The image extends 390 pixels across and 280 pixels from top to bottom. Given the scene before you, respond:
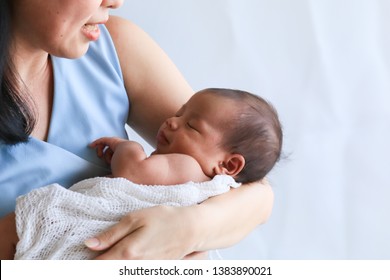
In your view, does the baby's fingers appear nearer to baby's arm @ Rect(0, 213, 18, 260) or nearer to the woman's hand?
the woman's hand

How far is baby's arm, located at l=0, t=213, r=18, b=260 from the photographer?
1346 mm

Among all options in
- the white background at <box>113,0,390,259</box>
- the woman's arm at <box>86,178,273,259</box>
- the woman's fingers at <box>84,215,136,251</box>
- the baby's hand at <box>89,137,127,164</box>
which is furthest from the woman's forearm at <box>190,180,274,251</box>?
the white background at <box>113,0,390,259</box>

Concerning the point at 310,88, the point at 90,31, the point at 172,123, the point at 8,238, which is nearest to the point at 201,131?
the point at 172,123

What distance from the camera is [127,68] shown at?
175cm

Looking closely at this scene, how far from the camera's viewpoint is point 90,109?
1.67m

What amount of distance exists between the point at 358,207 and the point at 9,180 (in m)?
1.21

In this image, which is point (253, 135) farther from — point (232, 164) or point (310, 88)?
point (310, 88)

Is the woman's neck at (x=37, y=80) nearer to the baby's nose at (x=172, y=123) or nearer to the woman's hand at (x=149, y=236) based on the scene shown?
the baby's nose at (x=172, y=123)

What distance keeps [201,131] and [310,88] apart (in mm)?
900

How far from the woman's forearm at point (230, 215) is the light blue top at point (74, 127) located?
29cm

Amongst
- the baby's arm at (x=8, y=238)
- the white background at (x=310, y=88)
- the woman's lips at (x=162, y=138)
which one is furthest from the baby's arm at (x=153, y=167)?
the white background at (x=310, y=88)

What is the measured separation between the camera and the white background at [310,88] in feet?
7.54

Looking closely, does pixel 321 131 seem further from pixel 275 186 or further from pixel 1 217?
pixel 1 217
